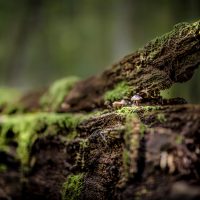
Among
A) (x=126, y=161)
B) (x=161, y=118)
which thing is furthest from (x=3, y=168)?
(x=161, y=118)

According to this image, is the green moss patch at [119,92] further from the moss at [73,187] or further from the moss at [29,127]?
the moss at [73,187]

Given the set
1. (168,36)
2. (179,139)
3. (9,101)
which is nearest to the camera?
(179,139)

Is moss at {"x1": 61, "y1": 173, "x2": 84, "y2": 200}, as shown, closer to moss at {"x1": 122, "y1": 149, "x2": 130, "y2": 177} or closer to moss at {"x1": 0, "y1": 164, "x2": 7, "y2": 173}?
moss at {"x1": 122, "y1": 149, "x2": 130, "y2": 177}

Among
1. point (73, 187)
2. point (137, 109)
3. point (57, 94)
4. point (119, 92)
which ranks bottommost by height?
point (73, 187)

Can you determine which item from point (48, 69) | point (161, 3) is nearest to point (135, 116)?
point (161, 3)

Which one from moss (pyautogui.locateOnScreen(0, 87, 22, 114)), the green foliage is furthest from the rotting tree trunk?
the green foliage

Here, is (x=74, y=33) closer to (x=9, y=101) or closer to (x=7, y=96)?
(x=7, y=96)

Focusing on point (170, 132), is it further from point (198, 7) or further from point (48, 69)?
point (48, 69)

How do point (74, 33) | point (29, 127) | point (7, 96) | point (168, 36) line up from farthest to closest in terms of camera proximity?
point (74, 33)
point (7, 96)
point (29, 127)
point (168, 36)
